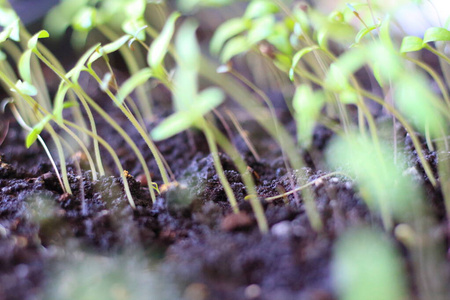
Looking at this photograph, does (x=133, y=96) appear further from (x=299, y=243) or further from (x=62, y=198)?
(x=299, y=243)

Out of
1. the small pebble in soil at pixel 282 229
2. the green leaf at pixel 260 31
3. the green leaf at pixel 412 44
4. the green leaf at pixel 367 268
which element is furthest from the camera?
the green leaf at pixel 260 31

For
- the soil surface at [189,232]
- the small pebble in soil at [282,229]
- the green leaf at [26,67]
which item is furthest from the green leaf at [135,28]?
the small pebble in soil at [282,229]

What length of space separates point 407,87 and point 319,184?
240 millimetres

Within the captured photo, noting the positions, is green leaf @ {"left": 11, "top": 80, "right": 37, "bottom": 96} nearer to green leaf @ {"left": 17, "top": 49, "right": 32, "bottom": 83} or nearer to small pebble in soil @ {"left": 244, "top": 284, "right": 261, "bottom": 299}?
green leaf @ {"left": 17, "top": 49, "right": 32, "bottom": 83}

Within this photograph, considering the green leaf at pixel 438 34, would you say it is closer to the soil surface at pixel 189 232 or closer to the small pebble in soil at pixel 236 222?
the soil surface at pixel 189 232

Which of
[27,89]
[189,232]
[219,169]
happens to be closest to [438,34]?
[219,169]

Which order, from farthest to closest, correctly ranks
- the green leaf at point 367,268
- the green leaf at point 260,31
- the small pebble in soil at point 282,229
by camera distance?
the green leaf at point 260,31, the small pebble in soil at point 282,229, the green leaf at point 367,268

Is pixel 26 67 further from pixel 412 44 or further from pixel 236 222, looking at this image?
pixel 412 44

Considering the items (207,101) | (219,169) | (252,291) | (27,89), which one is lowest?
(252,291)

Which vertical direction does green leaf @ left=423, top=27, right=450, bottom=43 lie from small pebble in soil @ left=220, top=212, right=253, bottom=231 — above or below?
above

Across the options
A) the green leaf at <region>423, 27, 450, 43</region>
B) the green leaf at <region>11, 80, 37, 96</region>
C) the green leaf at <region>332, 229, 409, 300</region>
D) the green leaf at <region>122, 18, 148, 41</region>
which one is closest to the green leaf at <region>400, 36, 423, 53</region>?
the green leaf at <region>423, 27, 450, 43</region>

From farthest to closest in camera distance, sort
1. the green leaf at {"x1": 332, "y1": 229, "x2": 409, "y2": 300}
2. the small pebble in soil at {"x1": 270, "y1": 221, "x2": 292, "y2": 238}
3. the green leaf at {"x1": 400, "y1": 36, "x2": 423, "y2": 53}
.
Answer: the green leaf at {"x1": 400, "y1": 36, "x2": 423, "y2": 53}
the small pebble in soil at {"x1": 270, "y1": 221, "x2": 292, "y2": 238}
the green leaf at {"x1": 332, "y1": 229, "x2": 409, "y2": 300}

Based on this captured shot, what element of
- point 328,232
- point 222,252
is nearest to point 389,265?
point 328,232

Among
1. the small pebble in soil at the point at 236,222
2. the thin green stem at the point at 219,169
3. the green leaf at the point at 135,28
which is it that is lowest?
the small pebble in soil at the point at 236,222
